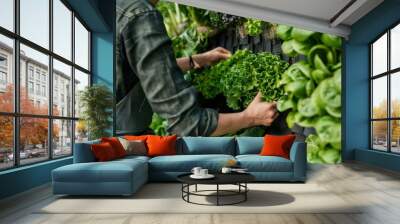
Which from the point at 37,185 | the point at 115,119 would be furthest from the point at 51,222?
the point at 115,119

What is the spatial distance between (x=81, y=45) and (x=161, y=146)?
9.45ft

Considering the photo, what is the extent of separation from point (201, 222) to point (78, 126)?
4433 millimetres

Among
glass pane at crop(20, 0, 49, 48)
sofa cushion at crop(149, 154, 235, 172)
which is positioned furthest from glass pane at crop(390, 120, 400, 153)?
glass pane at crop(20, 0, 49, 48)

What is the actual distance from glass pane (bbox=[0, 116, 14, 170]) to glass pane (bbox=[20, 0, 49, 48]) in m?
1.22

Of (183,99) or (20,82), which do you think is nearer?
(20,82)

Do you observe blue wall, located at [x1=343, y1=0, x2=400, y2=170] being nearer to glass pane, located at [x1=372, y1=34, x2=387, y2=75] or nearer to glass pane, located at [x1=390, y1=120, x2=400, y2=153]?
glass pane, located at [x1=372, y1=34, x2=387, y2=75]

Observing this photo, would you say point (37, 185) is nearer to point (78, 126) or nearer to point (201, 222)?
point (78, 126)

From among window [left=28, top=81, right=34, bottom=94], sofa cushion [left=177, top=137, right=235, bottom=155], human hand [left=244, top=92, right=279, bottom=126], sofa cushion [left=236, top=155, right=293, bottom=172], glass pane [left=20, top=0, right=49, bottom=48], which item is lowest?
sofa cushion [left=236, top=155, right=293, bottom=172]

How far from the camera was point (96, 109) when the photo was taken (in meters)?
7.55

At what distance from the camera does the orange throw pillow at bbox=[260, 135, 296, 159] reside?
6.09 m

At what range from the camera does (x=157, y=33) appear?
26.9 ft

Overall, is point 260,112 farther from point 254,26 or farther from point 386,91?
point 386,91

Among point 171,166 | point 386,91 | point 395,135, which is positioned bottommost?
point 171,166

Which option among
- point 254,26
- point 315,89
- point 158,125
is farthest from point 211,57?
point 315,89
